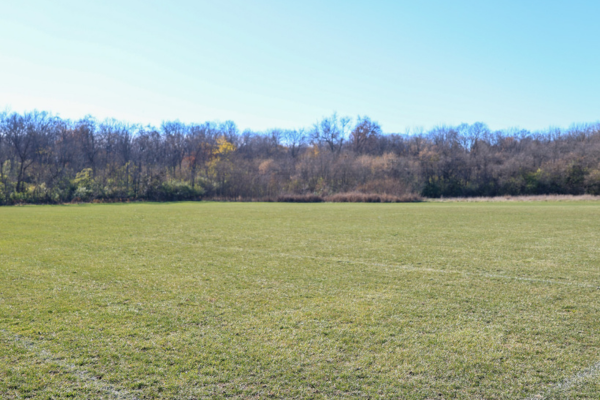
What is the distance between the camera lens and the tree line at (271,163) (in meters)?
38.2

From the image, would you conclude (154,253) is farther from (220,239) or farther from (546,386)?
(546,386)

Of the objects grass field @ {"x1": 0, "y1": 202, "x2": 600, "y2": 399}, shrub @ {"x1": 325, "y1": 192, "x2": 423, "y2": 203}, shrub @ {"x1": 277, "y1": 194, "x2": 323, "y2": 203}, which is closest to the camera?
grass field @ {"x1": 0, "y1": 202, "x2": 600, "y2": 399}

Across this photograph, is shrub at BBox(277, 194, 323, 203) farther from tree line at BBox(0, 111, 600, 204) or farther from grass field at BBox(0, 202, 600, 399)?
grass field at BBox(0, 202, 600, 399)

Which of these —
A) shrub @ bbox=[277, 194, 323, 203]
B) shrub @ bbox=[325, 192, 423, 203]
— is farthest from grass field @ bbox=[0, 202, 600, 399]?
shrub @ bbox=[277, 194, 323, 203]

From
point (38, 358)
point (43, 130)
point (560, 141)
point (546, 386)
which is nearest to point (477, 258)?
point (546, 386)

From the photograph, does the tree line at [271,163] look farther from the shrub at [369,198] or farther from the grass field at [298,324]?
the grass field at [298,324]

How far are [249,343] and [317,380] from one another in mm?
897

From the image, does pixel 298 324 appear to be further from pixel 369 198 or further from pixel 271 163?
pixel 271 163

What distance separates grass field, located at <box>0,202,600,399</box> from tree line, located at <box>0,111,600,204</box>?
1207 inches

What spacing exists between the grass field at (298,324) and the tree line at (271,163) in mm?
30661

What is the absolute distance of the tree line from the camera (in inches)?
1502

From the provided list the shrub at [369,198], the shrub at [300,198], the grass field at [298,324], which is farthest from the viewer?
the shrub at [300,198]

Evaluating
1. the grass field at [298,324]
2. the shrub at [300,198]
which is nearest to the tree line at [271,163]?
the shrub at [300,198]

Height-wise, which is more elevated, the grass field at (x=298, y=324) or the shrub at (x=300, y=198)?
the shrub at (x=300, y=198)
